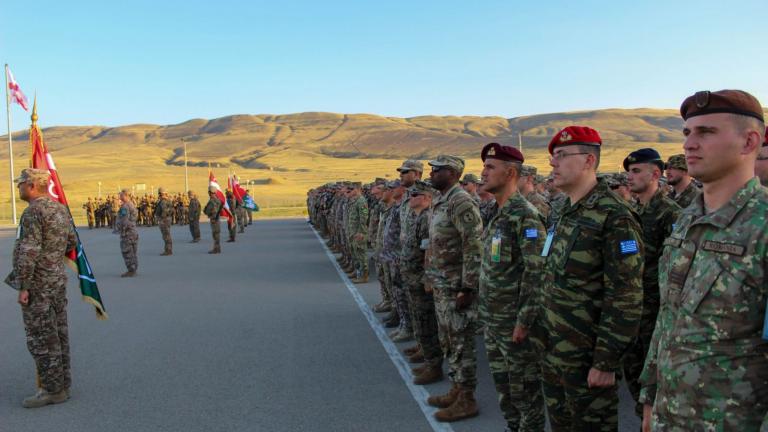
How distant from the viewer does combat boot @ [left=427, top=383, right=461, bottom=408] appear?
15.5 feet

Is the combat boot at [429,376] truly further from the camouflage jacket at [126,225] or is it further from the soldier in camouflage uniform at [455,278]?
the camouflage jacket at [126,225]

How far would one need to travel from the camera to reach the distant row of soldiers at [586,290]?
191cm

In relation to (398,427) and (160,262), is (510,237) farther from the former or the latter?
(160,262)

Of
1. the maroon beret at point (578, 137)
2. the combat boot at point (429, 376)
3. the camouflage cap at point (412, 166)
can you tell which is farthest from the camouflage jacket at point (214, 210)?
the maroon beret at point (578, 137)

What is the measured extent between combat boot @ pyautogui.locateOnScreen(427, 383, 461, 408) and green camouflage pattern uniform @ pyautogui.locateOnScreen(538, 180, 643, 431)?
5.55 feet

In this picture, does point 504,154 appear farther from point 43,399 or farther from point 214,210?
point 214,210

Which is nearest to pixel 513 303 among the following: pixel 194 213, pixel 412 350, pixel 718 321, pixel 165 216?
pixel 718 321

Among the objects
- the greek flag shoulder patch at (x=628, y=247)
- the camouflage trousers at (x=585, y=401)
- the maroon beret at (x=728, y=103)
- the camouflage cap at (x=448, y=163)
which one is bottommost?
the camouflage trousers at (x=585, y=401)

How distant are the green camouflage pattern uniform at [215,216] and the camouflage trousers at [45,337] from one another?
40.9ft

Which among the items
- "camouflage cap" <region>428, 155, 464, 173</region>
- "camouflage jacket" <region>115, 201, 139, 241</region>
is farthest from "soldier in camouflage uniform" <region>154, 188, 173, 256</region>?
"camouflage cap" <region>428, 155, 464, 173</region>

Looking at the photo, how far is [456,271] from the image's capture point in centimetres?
490

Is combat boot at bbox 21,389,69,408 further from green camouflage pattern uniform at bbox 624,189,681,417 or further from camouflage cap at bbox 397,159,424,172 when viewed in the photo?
green camouflage pattern uniform at bbox 624,189,681,417

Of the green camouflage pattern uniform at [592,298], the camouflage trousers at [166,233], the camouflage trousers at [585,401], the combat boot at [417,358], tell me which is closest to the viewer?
the green camouflage pattern uniform at [592,298]

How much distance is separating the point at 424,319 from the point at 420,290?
0.29 metres
